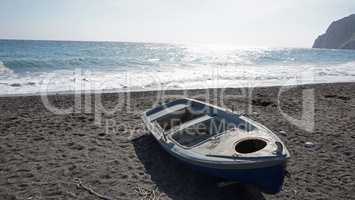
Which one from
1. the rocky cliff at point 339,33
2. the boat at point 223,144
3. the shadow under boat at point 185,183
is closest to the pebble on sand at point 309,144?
the boat at point 223,144

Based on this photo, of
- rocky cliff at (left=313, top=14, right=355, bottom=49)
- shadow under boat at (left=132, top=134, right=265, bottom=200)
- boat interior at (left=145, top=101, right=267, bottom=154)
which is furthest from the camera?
rocky cliff at (left=313, top=14, right=355, bottom=49)

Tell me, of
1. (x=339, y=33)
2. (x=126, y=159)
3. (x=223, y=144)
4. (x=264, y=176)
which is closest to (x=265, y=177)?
(x=264, y=176)

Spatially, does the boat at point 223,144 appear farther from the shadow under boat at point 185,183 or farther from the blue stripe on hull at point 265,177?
the shadow under boat at point 185,183

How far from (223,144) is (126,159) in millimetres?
2183

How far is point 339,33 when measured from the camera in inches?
5925

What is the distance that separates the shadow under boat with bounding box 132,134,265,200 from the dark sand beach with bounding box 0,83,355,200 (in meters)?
0.02

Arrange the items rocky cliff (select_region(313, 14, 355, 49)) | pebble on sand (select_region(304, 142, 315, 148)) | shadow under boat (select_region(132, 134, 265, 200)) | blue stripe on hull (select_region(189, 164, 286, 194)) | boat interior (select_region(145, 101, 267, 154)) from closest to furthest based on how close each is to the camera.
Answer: blue stripe on hull (select_region(189, 164, 286, 194)) → shadow under boat (select_region(132, 134, 265, 200)) → boat interior (select_region(145, 101, 267, 154)) → pebble on sand (select_region(304, 142, 315, 148)) → rocky cliff (select_region(313, 14, 355, 49))

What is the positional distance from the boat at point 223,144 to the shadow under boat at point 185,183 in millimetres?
448

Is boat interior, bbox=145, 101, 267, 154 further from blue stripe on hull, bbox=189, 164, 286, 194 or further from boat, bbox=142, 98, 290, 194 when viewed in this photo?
blue stripe on hull, bbox=189, 164, 286, 194

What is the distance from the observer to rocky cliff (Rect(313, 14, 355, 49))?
467ft

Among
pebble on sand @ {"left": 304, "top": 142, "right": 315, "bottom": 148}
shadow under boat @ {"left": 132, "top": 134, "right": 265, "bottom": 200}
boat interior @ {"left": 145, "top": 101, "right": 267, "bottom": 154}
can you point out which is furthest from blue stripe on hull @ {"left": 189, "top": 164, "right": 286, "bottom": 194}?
pebble on sand @ {"left": 304, "top": 142, "right": 315, "bottom": 148}

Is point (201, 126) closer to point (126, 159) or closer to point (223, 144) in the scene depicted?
point (223, 144)

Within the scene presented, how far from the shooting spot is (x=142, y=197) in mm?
4984

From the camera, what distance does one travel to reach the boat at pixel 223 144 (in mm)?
4461
